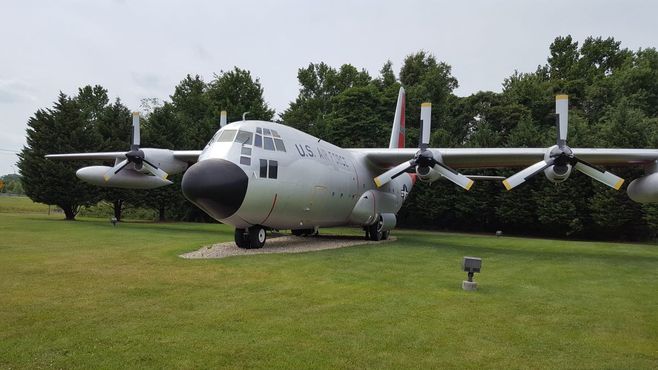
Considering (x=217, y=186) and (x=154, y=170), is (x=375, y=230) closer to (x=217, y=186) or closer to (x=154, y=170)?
(x=217, y=186)

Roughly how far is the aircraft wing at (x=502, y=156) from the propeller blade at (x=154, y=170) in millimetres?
8561

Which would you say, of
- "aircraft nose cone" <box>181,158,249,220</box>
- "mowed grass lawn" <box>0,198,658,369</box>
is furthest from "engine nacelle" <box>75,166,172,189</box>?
"mowed grass lawn" <box>0,198,658,369</box>

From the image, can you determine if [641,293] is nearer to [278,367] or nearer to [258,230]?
[278,367]

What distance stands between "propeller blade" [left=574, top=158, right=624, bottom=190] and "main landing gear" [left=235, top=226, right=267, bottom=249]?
1079 centimetres

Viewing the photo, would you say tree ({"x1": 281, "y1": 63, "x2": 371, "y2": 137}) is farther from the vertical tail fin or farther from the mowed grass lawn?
the mowed grass lawn

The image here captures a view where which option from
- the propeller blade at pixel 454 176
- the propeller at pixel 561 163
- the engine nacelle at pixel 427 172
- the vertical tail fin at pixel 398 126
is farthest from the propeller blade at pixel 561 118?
the vertical tail fin at pixel 398 126

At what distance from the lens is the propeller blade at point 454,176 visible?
1622 cm

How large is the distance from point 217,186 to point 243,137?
6.79ft

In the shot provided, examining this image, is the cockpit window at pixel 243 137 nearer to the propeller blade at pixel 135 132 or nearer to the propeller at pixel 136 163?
the propeller at pixel 136 163

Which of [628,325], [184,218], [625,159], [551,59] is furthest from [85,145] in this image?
[551,59]

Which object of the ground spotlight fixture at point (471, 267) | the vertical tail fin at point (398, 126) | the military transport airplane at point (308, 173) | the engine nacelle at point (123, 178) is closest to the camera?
the ground spotlight fixture at point (471, 267)

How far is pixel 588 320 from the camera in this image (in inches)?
266

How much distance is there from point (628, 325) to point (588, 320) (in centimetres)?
49

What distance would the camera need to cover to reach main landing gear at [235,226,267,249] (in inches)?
575
